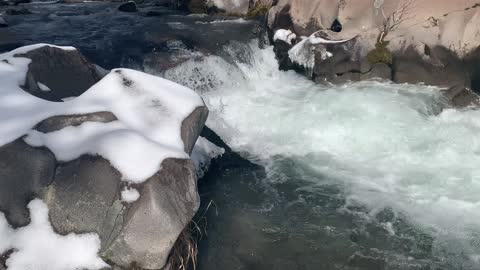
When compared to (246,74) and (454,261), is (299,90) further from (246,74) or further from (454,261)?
(454,261)

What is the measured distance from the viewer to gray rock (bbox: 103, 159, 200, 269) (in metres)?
4.45

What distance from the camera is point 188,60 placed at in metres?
11.4

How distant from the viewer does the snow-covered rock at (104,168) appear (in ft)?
14.7

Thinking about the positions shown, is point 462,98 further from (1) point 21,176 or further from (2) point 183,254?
(1) point 21,176

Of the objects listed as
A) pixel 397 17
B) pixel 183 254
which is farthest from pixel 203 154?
pixel 397 17

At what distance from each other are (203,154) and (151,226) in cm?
300

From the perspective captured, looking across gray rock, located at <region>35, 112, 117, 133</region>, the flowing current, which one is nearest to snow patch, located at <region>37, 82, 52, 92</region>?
gray rock, located at <region>35, 112, 117, 133</region>

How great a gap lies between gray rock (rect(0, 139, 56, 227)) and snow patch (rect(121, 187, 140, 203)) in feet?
2.68

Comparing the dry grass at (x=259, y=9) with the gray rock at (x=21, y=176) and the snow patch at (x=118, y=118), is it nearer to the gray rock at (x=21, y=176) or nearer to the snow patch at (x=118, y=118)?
the snow patch at (x=118, y=118)

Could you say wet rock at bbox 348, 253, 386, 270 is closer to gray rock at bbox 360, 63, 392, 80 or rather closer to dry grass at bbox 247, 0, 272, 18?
gray rock at bbox 360, 63, 392, 80

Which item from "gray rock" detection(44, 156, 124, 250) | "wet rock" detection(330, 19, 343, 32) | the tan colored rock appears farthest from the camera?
"wet rock" detection(330, 19, 343, 32)

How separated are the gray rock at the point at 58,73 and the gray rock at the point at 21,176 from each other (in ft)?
4.22

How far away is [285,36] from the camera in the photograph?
12.6 meters

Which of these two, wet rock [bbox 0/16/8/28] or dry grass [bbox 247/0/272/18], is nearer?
wet rock [bbox 0/16/8/28]
